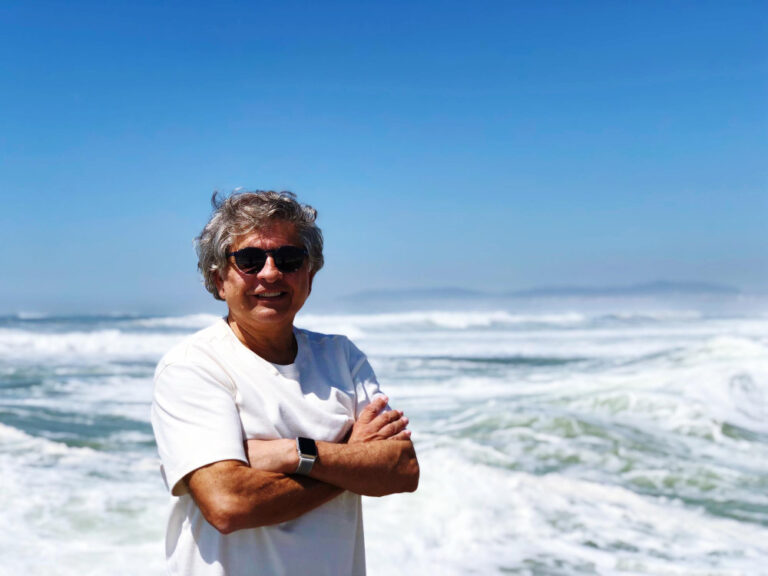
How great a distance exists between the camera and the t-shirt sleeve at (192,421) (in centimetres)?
211

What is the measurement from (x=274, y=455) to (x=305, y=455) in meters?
0.09

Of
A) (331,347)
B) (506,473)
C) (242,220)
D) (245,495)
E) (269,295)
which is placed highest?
(242,220)

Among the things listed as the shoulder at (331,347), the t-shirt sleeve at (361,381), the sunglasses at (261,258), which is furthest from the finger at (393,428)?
the sunglasses at (261,258)

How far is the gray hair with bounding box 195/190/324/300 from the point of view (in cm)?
242

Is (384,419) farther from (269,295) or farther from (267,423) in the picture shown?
(269,295)

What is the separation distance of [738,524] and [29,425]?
7715mm

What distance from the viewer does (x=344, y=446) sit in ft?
7.49

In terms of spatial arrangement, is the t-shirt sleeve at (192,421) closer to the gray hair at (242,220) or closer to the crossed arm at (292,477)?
the crossed arm at (292,477)

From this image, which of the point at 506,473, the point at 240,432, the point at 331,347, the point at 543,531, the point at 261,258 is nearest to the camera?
the point at 240,432

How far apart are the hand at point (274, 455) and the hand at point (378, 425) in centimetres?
24

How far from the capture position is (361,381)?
100.0 inches

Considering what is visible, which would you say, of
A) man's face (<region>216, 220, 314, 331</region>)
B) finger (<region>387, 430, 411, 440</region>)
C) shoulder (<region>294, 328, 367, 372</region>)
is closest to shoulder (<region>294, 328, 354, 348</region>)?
shoulder (<region>294, 328, 367, 372</region>)

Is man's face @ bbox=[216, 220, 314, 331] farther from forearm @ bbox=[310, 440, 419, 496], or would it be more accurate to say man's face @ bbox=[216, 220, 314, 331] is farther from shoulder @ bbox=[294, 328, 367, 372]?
forearm @ bbox=[310, 440, 419, 496]

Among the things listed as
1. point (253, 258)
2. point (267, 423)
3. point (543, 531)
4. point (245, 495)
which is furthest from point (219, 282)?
point (543, 531)
